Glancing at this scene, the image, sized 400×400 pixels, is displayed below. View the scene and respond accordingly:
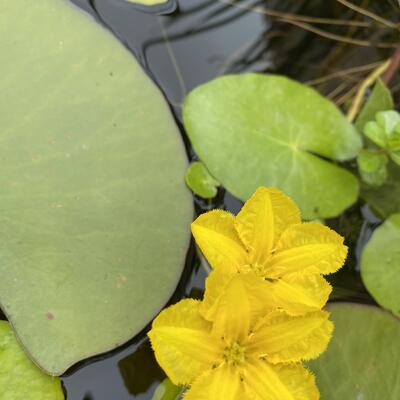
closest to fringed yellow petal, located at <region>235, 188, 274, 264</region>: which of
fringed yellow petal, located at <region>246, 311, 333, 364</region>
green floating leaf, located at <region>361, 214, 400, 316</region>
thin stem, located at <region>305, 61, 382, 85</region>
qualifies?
fringed yellow petal, located at <region>246, 311, 333, 364</region>

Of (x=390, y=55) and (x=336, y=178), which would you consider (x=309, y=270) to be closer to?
(x=336, y=178)

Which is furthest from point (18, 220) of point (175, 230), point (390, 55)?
point (390, 55)

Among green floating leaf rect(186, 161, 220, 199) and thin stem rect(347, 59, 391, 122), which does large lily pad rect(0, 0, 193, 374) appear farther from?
thin stem rect(347, 59, 391, 122)

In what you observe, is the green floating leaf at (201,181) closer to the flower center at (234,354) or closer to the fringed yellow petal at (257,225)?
the fringed yellow petal at (257,225)

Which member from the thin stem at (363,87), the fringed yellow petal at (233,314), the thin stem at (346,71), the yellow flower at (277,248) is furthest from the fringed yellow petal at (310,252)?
the thin stem at (346,71)

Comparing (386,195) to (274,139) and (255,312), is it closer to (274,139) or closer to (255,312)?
(274,139)

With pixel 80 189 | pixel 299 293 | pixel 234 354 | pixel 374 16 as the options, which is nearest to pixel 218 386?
pixel 234 354
